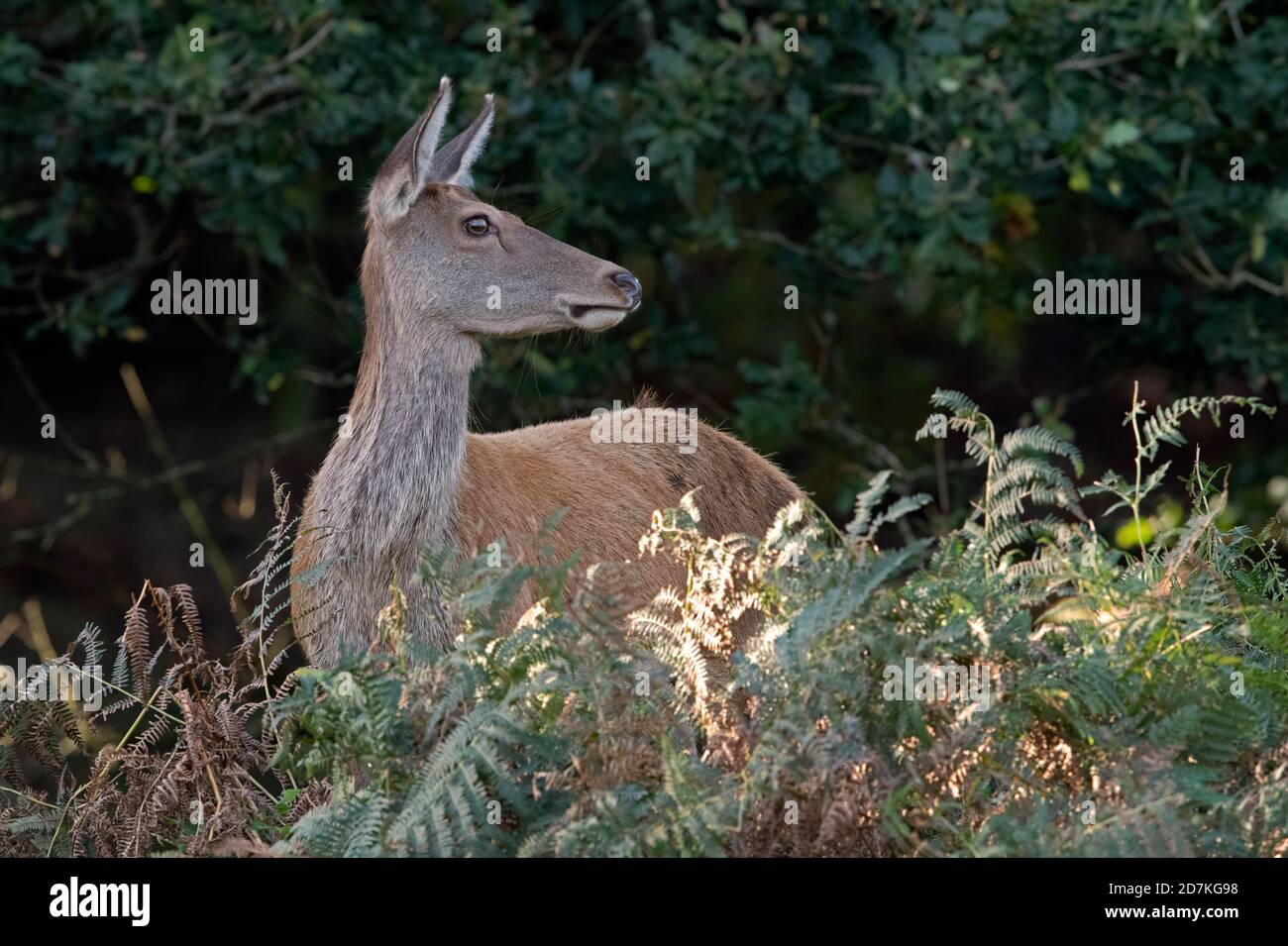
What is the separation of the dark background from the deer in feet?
4.59

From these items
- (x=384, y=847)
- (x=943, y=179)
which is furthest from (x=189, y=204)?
(x=384, y=847)

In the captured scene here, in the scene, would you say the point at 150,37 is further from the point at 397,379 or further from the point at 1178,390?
the point at 1178,390

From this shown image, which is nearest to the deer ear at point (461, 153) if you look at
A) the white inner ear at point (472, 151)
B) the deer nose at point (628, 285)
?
the white inner ear at point (472, 151)

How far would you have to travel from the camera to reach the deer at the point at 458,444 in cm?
541

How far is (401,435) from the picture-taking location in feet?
18.2

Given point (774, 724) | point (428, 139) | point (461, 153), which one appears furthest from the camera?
point (461, 153)

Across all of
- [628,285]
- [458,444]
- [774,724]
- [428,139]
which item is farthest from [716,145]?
[774,724]

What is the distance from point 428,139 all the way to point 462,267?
1.35 ft

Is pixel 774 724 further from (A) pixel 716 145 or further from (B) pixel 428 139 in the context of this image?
(A) pixel 716 145

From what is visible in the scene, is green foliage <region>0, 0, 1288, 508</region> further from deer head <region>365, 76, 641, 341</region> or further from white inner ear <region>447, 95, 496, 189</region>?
deer head <region>365, 76, 641, 341</region>

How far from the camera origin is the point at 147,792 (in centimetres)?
349

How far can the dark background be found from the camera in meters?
7.67

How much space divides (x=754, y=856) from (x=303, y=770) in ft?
3.18

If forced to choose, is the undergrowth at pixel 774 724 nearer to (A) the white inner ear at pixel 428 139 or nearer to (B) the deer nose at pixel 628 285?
(B) the deer nose at pixel 628 285
